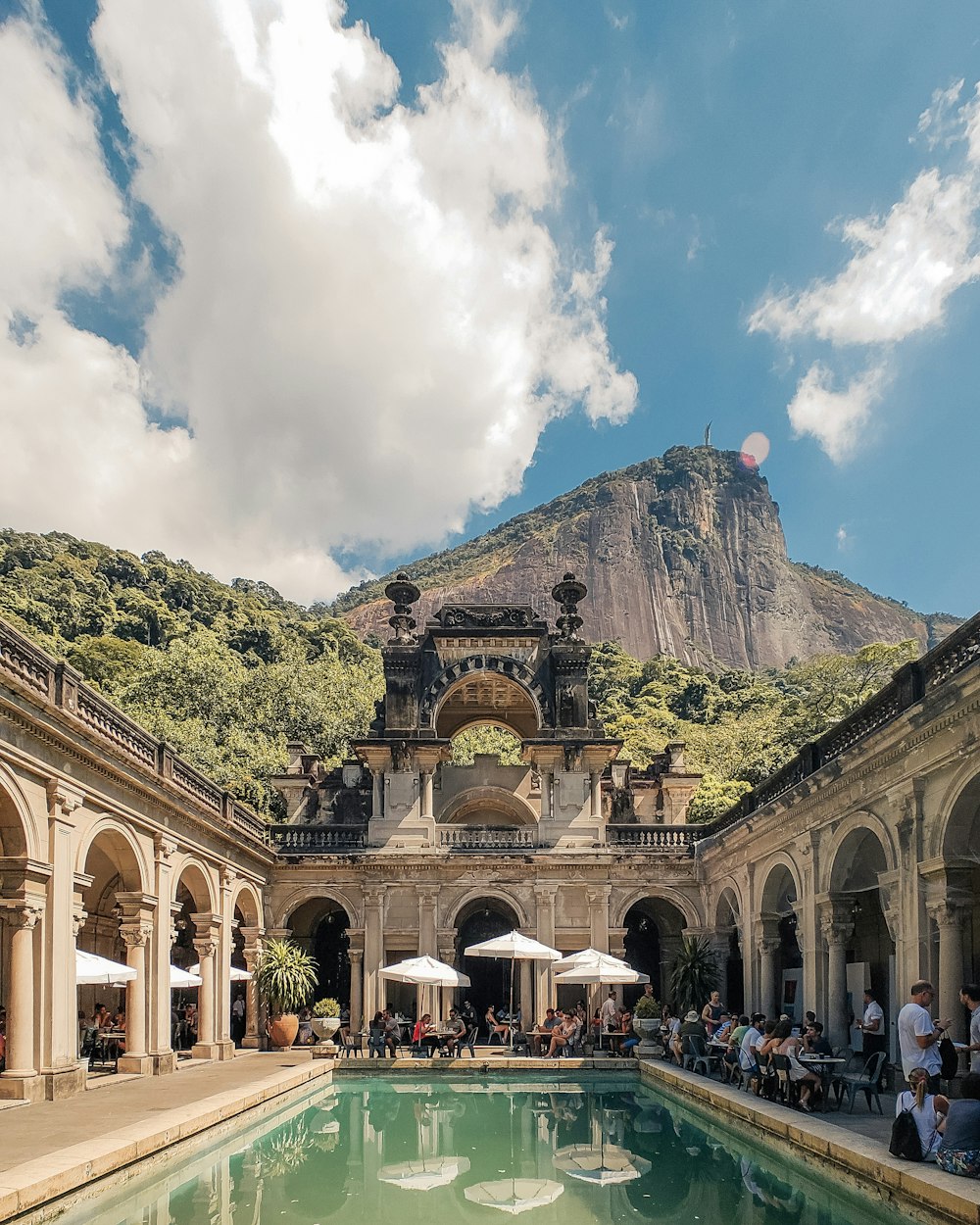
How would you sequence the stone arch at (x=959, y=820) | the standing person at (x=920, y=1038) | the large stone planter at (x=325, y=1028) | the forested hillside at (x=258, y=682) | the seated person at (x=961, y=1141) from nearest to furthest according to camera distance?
the seated person at (x=961, y=1141), the standing person at (x=920, y=1038), the stone arch at (x=959, y=820), the large stone planter at (x=325, y=1028), the forested hillside at (x=258, y=682)

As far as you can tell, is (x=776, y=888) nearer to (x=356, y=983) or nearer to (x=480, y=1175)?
(x=356, y=983)

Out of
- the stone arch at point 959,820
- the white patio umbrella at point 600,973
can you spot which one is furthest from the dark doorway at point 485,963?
the stone arch at point 959,820

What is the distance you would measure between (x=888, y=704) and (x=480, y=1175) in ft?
Result: 26.1

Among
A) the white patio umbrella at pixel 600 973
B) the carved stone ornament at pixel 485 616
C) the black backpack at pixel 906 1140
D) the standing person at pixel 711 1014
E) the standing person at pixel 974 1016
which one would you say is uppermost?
the carved stone ornament at pixel 485 616

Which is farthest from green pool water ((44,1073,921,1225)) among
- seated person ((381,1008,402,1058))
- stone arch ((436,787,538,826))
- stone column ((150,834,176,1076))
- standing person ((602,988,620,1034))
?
stone arch ((436,787,538,826))

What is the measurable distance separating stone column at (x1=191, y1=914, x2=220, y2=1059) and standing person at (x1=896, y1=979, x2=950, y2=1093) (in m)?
15.3

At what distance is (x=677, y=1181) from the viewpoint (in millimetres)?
11398

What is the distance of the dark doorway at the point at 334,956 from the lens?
30.8 meters

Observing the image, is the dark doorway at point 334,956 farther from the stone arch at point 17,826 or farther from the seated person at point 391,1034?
the stone arch at point 17,826

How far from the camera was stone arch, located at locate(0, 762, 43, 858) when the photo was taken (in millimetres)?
13930

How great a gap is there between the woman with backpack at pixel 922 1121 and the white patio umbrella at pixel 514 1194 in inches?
126

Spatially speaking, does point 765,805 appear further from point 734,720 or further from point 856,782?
point 734,720

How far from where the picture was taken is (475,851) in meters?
28.3

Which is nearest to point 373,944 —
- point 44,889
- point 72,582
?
point 44,889
